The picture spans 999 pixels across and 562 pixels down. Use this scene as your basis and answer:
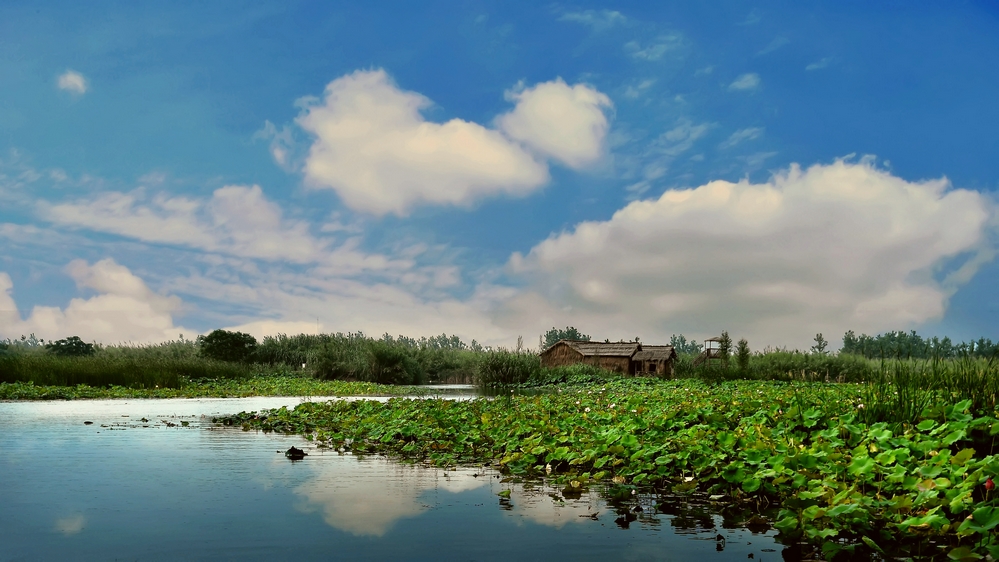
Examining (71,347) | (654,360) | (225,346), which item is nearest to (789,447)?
(654,360)

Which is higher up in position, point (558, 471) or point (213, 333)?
point (213, 333)

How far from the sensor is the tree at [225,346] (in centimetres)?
3706

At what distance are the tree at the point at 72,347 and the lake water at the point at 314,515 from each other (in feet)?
127

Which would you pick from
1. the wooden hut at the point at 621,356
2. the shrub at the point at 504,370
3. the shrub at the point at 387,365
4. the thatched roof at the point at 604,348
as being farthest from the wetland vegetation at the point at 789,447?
the thatched roof at the point at 604,348

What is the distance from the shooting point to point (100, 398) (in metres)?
18.7

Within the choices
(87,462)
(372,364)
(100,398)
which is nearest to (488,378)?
(372,364)

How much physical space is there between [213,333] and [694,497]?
120ft

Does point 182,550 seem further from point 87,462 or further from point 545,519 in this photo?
point 87,462

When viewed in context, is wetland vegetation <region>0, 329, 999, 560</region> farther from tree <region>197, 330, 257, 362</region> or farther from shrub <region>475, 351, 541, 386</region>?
tree <region>197, 330, 257, 362</region>

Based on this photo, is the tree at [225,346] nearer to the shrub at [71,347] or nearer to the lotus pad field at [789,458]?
the shrub at [71,347]

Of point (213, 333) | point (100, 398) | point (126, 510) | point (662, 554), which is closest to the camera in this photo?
point (662, 554)

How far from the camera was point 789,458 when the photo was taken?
4633 mm

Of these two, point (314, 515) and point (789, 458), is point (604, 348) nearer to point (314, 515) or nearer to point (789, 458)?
point (789, 458)

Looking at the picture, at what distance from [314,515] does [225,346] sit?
3574 cm
